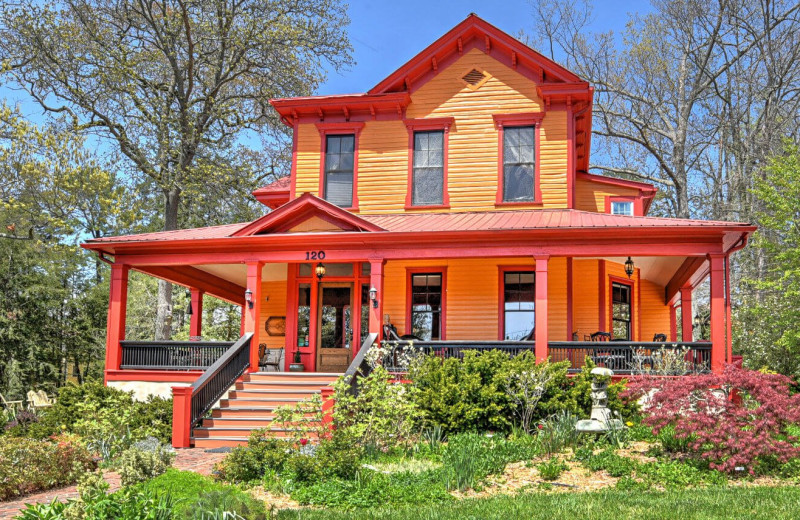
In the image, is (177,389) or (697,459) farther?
(177,389)

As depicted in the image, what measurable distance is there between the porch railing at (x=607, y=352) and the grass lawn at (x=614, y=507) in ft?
16.8

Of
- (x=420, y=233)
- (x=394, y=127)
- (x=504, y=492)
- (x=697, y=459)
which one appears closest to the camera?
(x=504, y=492)

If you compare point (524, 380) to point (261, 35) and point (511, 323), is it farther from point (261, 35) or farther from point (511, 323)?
point (261, 35)

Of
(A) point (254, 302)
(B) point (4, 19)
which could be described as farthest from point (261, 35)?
(A) point (254, 302)

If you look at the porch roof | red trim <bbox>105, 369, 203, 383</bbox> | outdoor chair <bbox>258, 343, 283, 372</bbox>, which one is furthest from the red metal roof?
outdoor chair <bbox>258, 343, 283, 372</bbox>

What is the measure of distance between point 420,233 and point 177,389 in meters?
5.60

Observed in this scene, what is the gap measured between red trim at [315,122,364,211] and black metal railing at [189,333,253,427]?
465cm

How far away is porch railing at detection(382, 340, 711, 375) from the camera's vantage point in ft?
46.1

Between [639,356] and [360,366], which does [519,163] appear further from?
[360,366]

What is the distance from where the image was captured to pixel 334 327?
18.2m

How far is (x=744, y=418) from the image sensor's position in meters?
10.1

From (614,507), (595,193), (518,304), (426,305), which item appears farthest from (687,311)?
(614,507)

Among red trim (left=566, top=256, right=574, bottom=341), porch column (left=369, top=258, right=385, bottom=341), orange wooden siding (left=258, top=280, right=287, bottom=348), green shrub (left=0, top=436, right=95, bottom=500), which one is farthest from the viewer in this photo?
orange wooden siding (left=258, top=280, right=287, bottom=348)

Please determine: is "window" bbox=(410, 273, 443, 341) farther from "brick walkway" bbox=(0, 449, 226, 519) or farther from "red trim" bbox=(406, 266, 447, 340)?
"brick walkway" bbox=(0, 449, 226, 519)
